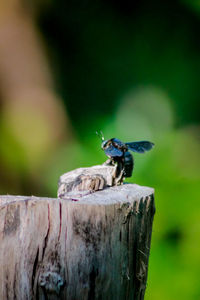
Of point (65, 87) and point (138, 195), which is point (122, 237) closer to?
point (138, 195)

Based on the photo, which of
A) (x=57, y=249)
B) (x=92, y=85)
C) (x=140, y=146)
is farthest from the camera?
(x=92, y=85)

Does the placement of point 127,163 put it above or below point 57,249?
above

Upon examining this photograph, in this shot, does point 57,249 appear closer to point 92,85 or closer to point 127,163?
point 127,163

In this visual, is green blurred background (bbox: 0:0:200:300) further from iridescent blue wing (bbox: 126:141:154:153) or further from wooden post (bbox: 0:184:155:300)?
wooden post (bbox: 0:184:155:300)

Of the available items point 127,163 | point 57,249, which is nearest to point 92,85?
point 127,163

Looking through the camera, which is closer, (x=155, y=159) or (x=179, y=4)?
(x=155, y=159)

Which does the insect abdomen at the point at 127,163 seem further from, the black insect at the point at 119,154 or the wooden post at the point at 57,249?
the wooden post at the point at 57,249

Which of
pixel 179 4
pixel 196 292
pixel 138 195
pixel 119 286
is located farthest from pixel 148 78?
pixel 119 286

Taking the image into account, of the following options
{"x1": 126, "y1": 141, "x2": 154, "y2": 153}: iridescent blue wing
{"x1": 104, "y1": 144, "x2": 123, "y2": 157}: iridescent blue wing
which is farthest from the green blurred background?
{"x1": 104, "y1": 144, "x2": 123, "y2": 157}: iridescent blue wing
